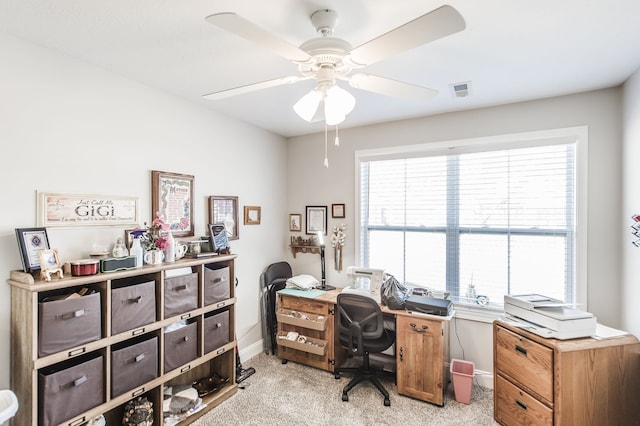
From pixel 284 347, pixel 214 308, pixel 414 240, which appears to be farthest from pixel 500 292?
pixel 214 308

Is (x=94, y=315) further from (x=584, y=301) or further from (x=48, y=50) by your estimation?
(x=584, y=301)

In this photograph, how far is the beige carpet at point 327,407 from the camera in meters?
2.32

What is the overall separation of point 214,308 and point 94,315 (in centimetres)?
90

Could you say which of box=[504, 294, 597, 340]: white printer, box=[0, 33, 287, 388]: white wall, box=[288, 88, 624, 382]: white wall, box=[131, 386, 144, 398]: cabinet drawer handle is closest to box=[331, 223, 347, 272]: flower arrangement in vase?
box=[288, 88, 624, 382]: white wall

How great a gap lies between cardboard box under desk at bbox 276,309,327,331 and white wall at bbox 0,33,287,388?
411mm

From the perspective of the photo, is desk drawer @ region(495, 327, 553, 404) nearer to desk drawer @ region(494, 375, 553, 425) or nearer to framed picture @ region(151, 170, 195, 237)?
desk drawer @ region(494, 375, 553, 425)

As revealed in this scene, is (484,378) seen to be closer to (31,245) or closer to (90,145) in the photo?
(31,245)

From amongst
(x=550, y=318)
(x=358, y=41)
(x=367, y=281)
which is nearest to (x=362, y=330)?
(x=367, y=281)

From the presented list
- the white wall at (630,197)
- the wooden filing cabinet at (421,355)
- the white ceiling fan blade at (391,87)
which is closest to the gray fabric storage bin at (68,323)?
the white ceiling fan blade at (391,87)

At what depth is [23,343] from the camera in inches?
63.2

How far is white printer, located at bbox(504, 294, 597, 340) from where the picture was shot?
6.35 feet

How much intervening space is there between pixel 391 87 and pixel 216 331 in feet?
7.49

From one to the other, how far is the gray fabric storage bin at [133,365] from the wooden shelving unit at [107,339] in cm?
2

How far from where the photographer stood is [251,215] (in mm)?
3398
